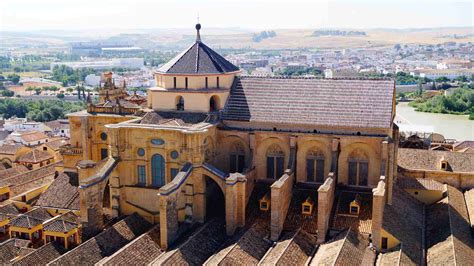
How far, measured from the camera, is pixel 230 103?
3956 centimetres

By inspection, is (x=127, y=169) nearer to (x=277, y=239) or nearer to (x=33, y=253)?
(x=33, y=253)

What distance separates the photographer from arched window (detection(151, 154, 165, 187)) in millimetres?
36812

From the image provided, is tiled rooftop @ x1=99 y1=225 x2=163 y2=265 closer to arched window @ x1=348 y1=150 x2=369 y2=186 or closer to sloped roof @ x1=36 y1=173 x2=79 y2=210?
sloped roof @ x1=36 y1=173 x2=79 y2=210

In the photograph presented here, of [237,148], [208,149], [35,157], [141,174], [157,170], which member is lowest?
[35,157]

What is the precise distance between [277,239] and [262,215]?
2752 millimetres

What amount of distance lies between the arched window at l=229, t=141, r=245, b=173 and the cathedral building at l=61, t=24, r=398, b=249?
69mm

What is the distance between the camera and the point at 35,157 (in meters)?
57.0

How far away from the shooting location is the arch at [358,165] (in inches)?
1425

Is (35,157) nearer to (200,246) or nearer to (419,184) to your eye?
(200,246)

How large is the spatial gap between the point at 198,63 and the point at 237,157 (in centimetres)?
706

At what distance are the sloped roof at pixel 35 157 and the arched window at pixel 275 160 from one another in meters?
28.7

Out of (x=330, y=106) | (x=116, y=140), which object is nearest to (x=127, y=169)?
(x=116, y=140)

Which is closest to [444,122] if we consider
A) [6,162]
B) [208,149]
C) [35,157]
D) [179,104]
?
[35,157]

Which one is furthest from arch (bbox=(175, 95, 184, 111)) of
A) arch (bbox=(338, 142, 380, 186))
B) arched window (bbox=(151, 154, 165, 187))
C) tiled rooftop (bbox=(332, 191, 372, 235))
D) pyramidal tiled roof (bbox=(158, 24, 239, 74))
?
tiled rooftop (bbox=(332, 191, 372, 235))
